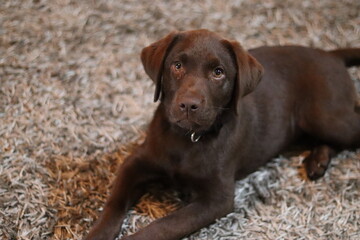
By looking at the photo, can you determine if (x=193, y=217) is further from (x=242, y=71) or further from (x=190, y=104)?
(x=242, y=71)

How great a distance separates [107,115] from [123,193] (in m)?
0.93

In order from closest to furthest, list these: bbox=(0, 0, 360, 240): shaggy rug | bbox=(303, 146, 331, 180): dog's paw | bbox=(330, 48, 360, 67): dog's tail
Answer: bbox=(0, 0, 360, 240): shaggy rug, bbox=(303, 146, 331, 180): dog's paw, bbox=(330, 48, 360, 67): dog's tail

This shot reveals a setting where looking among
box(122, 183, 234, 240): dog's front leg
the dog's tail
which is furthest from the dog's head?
the dog's tail

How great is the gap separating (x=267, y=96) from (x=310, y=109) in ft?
1.17

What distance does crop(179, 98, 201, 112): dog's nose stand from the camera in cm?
259

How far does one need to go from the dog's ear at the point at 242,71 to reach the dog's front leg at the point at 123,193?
0.69 meters

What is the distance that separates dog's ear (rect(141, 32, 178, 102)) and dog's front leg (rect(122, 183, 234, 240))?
645mm

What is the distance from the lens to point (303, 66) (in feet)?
11.7

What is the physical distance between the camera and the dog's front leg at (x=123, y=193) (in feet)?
9.33

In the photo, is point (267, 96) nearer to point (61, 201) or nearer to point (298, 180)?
point (298, 180)

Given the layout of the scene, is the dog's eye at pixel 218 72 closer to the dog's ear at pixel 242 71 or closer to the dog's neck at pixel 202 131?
the dog's ear at pixel 242 71

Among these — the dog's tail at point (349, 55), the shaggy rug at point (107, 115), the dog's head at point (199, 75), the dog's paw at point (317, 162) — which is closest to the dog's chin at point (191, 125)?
the dog's head at point (199, 75)

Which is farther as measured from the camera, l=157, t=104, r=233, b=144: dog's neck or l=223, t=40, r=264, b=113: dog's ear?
l=157, t=104, r=233, b=144: dog's neck

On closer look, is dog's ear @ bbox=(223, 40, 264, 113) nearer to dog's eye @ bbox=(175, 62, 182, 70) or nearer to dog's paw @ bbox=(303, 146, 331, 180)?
dog's eye @ bbox=(175, 62, 182, 70)
